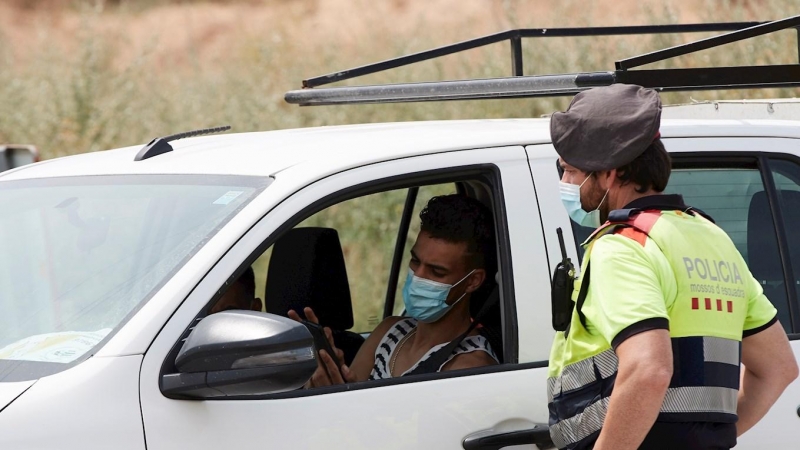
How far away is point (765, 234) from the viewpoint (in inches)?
122

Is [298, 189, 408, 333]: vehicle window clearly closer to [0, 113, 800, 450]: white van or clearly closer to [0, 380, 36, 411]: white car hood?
[0, 113, 800, 450]: white van

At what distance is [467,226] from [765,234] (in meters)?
0.85

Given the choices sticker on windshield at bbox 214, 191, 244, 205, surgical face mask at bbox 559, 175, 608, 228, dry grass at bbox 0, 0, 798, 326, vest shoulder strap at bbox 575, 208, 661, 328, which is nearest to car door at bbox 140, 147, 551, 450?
sticker on windshield at bbox 214, 191, 244, 205

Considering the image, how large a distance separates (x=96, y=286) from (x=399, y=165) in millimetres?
785

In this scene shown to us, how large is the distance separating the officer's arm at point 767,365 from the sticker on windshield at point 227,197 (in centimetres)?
122

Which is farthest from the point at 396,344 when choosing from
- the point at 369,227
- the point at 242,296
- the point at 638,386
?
the point at 369,227

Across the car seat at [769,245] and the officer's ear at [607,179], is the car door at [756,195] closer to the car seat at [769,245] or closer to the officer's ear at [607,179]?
the car seat at [769,245]

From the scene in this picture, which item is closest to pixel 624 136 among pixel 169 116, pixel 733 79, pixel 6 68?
pixel 733 79

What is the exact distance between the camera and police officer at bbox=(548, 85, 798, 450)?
6.83 feet

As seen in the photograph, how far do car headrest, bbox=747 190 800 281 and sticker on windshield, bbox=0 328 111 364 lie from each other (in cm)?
182

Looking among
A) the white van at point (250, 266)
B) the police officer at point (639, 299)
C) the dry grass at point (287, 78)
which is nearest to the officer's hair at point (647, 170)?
the police officer at point (639, 299)

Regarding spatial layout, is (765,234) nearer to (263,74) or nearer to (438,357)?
(438,357)

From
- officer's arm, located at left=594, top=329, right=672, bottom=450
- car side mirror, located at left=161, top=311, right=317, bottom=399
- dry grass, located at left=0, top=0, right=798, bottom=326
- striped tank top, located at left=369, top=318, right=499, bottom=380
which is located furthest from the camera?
dry grass, located at left=0, top=0, right=798, bottom=326

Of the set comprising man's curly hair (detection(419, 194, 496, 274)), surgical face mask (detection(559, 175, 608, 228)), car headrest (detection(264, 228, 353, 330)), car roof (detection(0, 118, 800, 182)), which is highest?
car roof (detection(0, 118, 800, 182))
